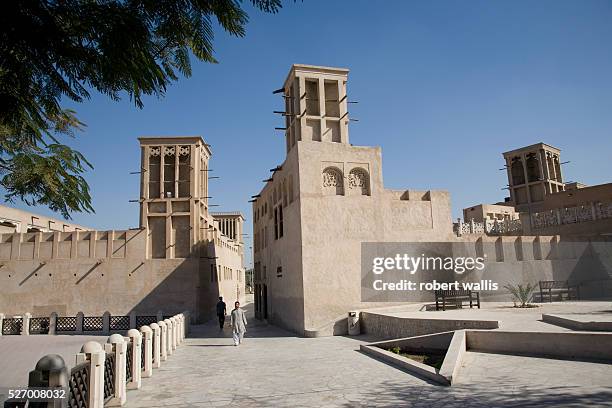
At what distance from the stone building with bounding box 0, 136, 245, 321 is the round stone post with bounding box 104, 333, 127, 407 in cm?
1706

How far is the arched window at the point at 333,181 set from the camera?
18109mm

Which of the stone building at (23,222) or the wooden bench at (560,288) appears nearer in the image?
the wooden bench at (560,288)

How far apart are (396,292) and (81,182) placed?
14.8m

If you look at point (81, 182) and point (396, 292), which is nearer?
point (81, 182)

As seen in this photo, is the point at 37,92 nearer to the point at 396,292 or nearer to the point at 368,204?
the point at 368,204

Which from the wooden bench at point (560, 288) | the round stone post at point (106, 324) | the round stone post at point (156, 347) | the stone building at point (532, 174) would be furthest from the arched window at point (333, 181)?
the stone building at point (532, 174)

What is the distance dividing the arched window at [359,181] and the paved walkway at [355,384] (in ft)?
26.6

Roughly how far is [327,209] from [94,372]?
12.1 meters

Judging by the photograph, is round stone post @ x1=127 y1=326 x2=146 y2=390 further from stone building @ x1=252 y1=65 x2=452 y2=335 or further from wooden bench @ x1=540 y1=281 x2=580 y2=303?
wooden bench @ x1=540 y1=281 x2=580 y2=303

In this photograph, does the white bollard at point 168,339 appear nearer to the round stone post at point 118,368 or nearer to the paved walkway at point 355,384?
the paved walkway at point 355,384

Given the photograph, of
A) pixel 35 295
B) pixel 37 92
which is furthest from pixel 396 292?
pixel 35 295

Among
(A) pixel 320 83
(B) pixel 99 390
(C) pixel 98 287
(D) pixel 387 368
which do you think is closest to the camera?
(B) pixel 99 390

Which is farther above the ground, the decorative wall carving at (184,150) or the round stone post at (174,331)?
the decorative wall carving at (184,150)

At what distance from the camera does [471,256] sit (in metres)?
20.3
